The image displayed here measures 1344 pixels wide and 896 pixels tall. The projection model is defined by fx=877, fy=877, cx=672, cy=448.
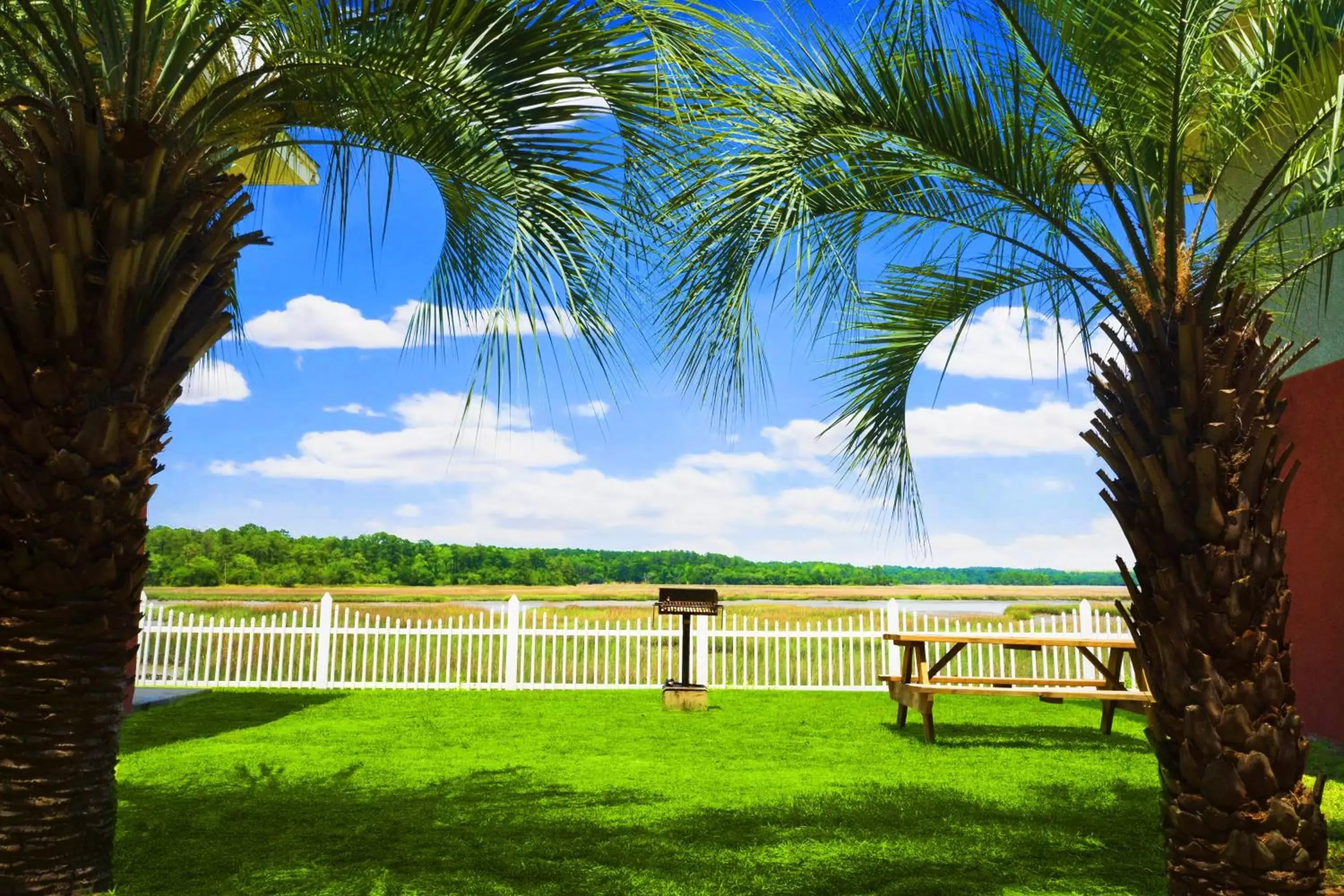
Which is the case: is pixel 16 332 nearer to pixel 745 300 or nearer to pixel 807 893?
pixel 745 300

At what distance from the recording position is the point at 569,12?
3533mm

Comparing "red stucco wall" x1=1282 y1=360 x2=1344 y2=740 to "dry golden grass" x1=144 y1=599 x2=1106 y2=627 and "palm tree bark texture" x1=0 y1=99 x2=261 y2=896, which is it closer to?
"palm tree bark texture" x1=0 y1=99 x2=261 y2=896

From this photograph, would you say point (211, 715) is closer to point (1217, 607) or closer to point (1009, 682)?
point (1009, 682)

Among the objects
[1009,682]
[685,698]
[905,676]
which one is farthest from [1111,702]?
[685,698]

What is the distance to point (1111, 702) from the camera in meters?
8.12

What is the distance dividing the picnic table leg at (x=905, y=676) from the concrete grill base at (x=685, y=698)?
217cm

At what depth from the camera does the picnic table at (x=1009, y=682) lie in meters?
7.43

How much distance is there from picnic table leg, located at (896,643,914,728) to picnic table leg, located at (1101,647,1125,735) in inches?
70.1

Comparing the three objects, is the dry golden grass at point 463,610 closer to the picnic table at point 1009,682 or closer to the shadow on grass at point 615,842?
the picnic table at point 1009,682

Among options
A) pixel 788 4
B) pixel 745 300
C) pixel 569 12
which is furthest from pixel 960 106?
pixel 569 12

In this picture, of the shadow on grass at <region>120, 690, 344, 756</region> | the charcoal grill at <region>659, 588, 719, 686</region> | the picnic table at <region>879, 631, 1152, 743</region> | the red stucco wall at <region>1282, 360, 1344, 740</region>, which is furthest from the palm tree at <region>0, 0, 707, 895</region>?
the red stucco wall at <region>1282, 360, 1344, 740</region>

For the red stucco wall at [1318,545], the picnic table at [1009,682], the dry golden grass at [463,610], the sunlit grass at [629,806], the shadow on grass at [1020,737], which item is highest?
the red stucco wall at [1318,545]

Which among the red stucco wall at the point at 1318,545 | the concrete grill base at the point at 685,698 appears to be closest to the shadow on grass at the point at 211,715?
the concrete grill base at the point at 685,698

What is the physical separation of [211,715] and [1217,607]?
9244mm
